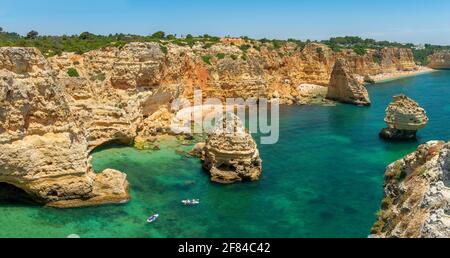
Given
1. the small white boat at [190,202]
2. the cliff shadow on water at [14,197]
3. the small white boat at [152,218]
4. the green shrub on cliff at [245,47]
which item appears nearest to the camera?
the small white boat at [152,218]

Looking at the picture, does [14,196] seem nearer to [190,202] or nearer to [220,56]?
[190,202]

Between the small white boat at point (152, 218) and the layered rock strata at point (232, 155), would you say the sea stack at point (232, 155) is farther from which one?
the small white boat at point (152, 218)

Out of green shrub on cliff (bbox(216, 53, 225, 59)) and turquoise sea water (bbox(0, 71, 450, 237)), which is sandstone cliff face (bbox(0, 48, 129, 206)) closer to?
turquoise sea water (bbox(0, 71, 450, 237))

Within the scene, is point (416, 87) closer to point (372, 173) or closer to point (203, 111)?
point (203, 111)

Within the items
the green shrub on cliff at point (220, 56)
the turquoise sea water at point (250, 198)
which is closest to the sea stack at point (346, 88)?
the green shrub on cliff at point (220, 56)

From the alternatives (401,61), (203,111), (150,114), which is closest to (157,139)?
(150,114)

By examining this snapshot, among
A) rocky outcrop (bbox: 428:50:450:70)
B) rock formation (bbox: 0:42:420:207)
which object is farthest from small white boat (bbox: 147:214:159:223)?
rocky outcrop (bbox: 428:50:450:70)
